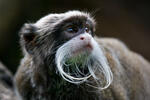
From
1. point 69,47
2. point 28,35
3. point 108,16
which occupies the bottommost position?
point 69,47

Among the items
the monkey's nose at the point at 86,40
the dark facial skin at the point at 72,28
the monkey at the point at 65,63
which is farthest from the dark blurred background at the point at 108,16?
→ the monkey's nose at the point at 86,40

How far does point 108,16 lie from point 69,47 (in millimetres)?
6755

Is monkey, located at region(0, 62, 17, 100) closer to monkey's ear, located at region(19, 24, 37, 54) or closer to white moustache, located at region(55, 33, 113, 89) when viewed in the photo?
monkey's ear, located at region(19, 24, 37, 54)

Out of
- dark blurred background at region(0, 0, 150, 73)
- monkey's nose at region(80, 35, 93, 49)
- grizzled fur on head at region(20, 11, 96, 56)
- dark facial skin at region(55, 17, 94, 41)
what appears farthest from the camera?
dark blurred background at region(0, 0, 150, 73)

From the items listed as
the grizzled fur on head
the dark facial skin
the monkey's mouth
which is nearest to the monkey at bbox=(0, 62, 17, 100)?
the grizzled fur on head

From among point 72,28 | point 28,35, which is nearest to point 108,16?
point 28,35

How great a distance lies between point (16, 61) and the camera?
9.66 metres

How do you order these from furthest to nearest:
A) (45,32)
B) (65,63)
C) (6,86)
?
(6,86) → (45,32) → (65,63)

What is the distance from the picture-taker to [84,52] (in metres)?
3.75

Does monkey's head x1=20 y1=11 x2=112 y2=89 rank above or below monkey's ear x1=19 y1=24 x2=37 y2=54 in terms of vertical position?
below

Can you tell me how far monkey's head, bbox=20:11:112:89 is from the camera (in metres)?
3.78

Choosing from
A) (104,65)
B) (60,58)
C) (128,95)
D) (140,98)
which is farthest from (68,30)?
(140,98)

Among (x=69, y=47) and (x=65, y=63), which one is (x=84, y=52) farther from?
(x=65, y=63)

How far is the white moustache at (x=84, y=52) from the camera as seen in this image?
370cm
